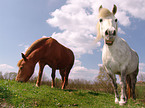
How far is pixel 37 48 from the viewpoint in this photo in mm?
9336

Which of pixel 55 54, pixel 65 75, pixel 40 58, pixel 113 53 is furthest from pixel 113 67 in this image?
pixel 65 75

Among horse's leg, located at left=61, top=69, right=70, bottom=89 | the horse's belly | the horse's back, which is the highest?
the horse's back

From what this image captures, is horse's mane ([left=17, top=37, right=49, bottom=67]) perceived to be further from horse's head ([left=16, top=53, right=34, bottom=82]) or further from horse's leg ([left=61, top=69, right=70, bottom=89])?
horse's leg ([left=61, top=69, right=70, bottom=89])

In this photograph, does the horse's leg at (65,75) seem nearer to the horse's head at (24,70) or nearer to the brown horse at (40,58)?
the brown horse at (40,58)

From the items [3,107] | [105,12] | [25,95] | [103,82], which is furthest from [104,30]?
[103,82]

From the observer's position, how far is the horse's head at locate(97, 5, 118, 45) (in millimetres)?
5033

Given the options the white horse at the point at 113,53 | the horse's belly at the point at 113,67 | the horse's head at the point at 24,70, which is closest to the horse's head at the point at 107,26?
the white horse at the point at 113,53

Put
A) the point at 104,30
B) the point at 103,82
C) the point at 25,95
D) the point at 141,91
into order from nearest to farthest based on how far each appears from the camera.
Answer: the point at 104,30
the point at 25,95
the point at 141,91
the point at 103,82

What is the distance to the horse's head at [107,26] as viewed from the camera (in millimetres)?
5033

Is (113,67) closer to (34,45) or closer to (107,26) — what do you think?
(107,26)

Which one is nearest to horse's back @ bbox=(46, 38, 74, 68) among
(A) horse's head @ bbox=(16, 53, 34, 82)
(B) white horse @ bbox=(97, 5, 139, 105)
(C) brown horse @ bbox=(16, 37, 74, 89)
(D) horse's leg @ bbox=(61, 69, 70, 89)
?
(C) brown horse @ bbox=(16, 37, 74, 89)

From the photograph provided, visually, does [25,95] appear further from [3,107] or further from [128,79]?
[128,79]

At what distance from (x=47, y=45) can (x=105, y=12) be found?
5.06 metres

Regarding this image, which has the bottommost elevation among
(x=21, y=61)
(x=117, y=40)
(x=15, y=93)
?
(x=15, y=93)
